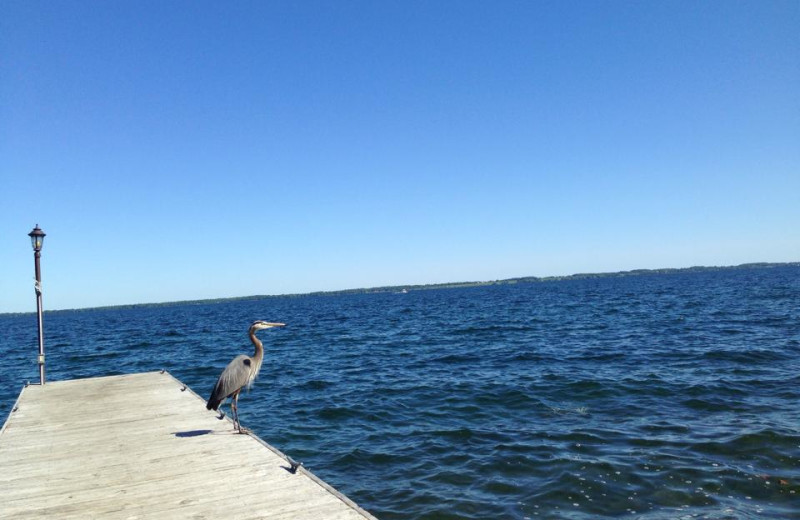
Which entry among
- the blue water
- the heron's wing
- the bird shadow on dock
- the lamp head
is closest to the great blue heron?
the heron's wing

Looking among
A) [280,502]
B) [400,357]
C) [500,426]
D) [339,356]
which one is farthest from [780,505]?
[339,356]

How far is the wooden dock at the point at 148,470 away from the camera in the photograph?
5555 mm

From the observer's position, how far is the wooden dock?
18.2ft

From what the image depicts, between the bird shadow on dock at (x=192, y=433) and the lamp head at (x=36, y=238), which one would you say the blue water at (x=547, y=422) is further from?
the lamp head at (x=36, y=238)

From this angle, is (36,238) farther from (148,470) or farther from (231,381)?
(148,470)

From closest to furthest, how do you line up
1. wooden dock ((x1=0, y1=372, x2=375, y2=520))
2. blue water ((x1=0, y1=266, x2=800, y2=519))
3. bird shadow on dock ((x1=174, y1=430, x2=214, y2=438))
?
1. wooden dock ((x1=0, y1=372, x2=375, y2=520))
2. blue water ((x1=0, y1=266, x2=800, y2=519))
3. bird shadow on dock ((x1=174, y1=430, x2=214, y2=438))

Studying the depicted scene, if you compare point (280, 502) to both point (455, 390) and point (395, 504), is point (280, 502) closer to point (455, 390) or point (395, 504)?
point (395, 504)

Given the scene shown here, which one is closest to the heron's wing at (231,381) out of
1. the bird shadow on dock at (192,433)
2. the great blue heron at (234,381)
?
the great blue heron at (234,381)

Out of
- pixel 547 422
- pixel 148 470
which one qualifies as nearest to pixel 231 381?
pixel 148 470

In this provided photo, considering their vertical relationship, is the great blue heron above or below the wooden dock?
above

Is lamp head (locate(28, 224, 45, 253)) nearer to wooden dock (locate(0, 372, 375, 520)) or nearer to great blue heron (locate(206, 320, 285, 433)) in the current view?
wooden dock (locate(0, 372, 375, 520))

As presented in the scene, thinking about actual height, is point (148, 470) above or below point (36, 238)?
below

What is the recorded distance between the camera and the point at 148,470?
684 centimetres

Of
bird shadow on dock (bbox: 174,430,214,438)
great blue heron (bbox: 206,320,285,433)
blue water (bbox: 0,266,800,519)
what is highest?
great blue heron (bbox: 206,320,285,433)
